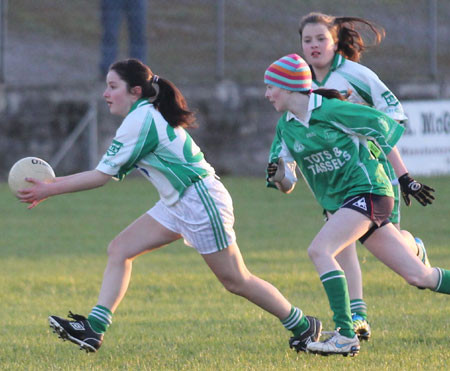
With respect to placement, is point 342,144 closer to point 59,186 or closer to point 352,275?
point 352,275

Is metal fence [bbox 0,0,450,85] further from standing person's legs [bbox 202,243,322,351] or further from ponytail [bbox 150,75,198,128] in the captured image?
standing person's legs [bbox 202,243,322,351]

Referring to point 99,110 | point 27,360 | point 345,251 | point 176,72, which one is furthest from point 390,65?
point 27,360

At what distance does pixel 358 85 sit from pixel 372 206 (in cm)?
106

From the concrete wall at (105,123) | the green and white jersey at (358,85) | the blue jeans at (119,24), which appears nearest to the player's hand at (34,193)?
the green and white jersey at (358,85)

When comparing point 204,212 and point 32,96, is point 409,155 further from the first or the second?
point 204,212

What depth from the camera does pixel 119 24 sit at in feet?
52.8

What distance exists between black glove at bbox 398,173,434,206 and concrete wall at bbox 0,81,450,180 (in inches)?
439

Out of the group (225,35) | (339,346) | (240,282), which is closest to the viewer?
(339,346)

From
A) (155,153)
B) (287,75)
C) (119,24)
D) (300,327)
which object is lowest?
(300,327)

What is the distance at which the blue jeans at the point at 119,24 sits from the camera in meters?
16.0

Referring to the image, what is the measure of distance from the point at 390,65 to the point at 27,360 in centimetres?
1359

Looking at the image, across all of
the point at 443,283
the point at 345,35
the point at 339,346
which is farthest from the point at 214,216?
the point at 345,35

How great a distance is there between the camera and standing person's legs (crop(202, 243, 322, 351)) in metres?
5.39

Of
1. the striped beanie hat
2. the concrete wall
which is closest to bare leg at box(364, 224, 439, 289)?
the striped beanie hat
